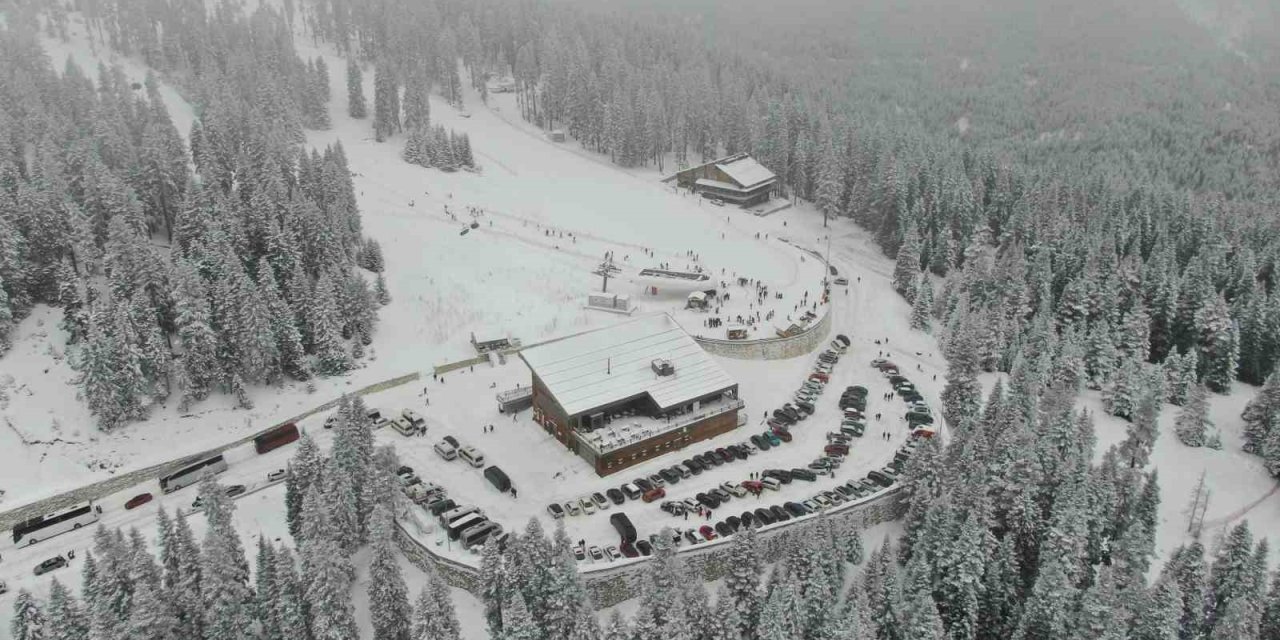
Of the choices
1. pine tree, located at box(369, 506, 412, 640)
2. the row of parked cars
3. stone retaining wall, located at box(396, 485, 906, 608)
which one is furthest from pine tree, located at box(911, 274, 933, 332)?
pine tree, located at box(369, 506, 412, 640)

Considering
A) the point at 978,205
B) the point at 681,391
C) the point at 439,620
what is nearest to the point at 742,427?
the point at 681,391

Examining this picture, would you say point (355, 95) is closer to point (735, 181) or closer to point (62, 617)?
point (735, 181)

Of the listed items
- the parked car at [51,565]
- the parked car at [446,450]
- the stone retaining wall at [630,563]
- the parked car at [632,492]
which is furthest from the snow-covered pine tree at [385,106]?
the stone retaining wall at [630,563]

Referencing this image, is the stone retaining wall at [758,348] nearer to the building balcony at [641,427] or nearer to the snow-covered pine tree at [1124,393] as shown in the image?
the building balcony at [641,427]

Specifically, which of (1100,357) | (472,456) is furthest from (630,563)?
(1100,357)

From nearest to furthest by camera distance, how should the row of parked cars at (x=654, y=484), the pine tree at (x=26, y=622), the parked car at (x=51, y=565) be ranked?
the pine tree at (x=26, y=622) → the parked car at (x=51, y=565) → the row of parked cars at (x=654, y=484)

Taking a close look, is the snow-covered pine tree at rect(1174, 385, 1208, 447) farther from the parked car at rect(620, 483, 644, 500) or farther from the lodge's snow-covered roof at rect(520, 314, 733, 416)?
the parked car at rect(620, 483, 644, 500)

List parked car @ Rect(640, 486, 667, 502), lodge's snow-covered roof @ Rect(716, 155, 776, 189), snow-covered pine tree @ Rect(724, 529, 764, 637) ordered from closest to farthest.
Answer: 1. snow-covered pine tree @ Rect(724, 529, 764, 637)
2. parked car @ Rect(640, 486, 667, 502)
3. lodge's snow-covered roof @ Rect(716, 155, 776, 189)

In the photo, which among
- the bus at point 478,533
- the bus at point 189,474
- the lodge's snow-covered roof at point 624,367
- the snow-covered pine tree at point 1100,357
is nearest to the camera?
the bus at point 478,533
